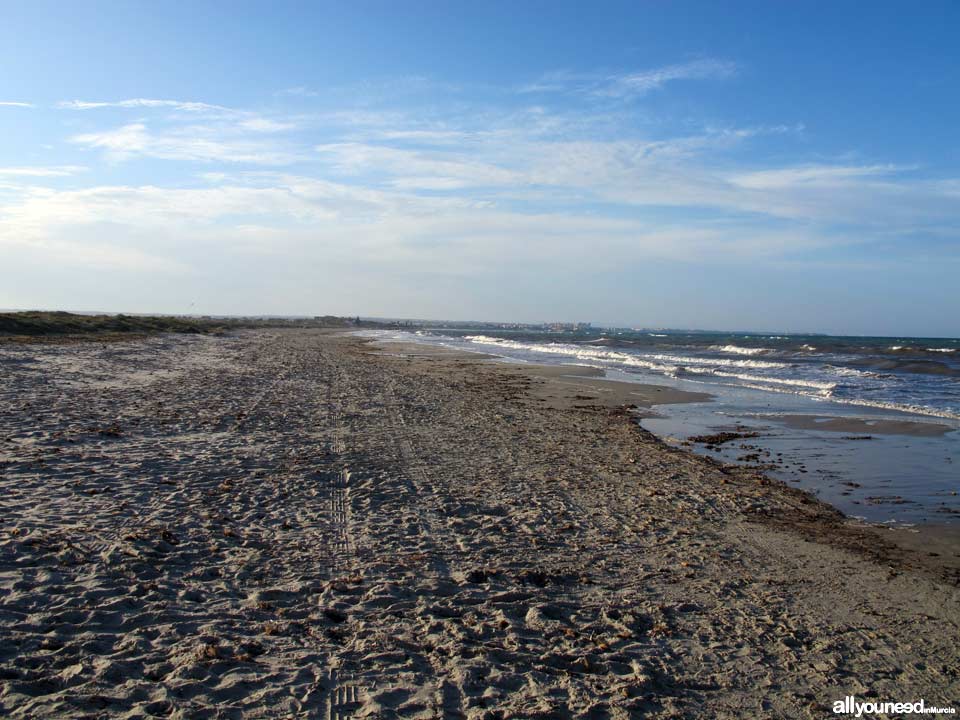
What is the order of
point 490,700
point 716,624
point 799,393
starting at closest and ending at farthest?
point 490,700 → point 716,624 → point 799,393

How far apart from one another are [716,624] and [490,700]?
2.18 metres

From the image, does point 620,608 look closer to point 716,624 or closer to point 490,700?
point 716,624

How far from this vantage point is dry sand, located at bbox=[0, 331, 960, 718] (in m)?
4.02

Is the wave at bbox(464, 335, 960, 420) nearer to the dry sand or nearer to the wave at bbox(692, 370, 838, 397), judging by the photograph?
the wave at bbox(692, 370, 838, 397)

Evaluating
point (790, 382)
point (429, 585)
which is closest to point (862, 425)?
point (790, 382)

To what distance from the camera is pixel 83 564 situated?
537 centimetres

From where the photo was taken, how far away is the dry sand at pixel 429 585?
402 cm

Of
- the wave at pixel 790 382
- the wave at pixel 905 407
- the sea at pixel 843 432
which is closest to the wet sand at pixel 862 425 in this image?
the sea at pixel 843 432

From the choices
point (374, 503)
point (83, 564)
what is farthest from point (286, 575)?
point (374, 503)

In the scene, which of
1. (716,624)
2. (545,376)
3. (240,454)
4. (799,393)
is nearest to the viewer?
(716,624)

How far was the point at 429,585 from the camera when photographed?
555cm

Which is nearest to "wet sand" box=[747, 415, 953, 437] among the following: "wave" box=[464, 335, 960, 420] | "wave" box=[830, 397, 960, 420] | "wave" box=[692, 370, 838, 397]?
"wave" box=[830, 397, 960, 420]

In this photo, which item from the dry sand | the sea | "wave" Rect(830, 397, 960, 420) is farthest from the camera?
"wave" Rect(830, 397, 960, 420)

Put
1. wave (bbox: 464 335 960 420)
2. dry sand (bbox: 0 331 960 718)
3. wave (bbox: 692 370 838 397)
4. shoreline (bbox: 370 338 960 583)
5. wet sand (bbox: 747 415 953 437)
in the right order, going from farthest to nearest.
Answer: wave (bbox: 692 370 838 397) → wave (bbox: 464 335 960 420) → wet sand (bbox: 747 415 953 437) → shoreline (bbox: 370 338 960 583) → dry sand (bbox: 0 331 960 718)
